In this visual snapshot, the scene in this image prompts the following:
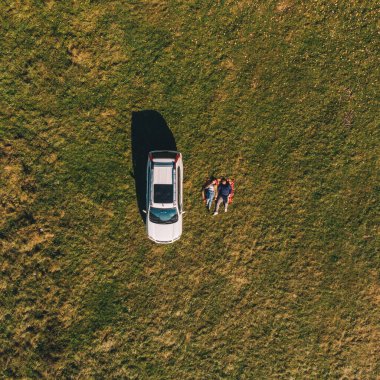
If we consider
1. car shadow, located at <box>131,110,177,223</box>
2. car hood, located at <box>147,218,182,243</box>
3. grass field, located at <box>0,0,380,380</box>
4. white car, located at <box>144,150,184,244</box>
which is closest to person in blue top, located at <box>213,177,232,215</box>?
grass field, located at <box>0,0,380,380</box>

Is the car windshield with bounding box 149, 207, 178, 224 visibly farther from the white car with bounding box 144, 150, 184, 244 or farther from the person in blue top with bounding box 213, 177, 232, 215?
the person in blue top with bounding box 213, 177, 232, 215

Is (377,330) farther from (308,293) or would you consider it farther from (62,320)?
(62,320)

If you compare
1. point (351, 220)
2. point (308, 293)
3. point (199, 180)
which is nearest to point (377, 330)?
point (308, 293)

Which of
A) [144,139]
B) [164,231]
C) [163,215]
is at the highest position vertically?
[144,139]

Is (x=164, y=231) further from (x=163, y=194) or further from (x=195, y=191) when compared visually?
(x=195, y=191)

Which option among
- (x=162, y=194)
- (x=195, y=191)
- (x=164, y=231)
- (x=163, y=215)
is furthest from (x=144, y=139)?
(x=164, y=231)
